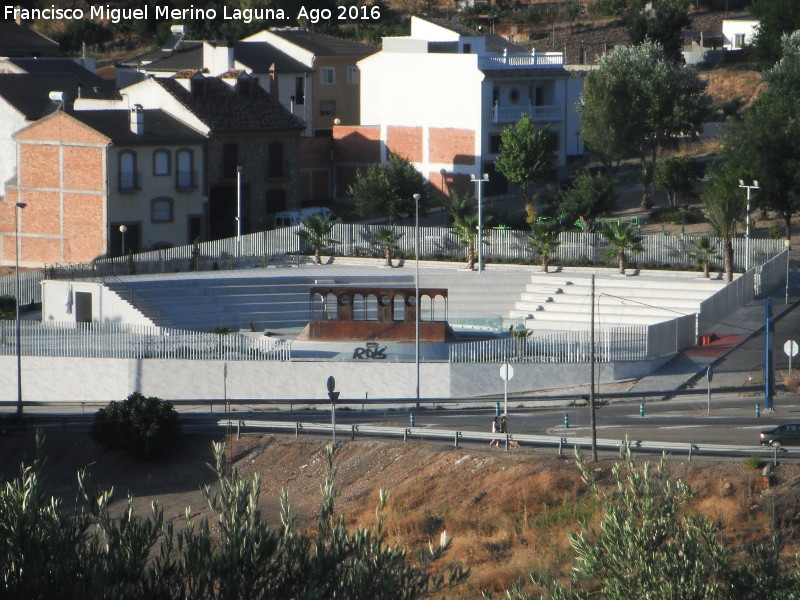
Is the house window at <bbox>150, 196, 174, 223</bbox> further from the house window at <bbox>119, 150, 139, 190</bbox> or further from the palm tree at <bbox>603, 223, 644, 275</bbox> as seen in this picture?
the palm tree at <bbox>603, 223, 644, 275</bbox>

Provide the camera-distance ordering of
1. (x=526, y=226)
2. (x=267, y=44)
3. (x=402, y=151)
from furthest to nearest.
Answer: (x=267, y=44), (x=402, y=151), (x=526, y=226)

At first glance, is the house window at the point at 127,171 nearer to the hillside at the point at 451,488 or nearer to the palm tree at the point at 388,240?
the palm tree at the point at 388,240

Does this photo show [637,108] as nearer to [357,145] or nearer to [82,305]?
[357,145]

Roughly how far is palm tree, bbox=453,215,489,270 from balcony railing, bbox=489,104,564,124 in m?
13.1

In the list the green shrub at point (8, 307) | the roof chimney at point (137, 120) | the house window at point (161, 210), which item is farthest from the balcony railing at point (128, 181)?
the green shrub at point (8, 307)

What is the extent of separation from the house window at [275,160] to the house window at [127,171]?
24.8 ft

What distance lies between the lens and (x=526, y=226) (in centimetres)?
6006

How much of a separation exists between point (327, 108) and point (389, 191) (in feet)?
67.7

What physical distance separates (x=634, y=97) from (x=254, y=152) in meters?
18.5

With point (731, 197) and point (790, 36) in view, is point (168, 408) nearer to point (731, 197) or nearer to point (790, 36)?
point (731, 197)

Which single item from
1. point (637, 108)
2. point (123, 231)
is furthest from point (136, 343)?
point (637, 108)

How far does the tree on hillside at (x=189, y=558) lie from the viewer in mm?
15312

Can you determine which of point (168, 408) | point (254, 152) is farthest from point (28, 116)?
point (168, 408)

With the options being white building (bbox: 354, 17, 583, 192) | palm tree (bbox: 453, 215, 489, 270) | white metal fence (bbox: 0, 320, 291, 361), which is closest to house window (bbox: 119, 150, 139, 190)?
white metal fence (bbox: 0, 320, 291, 361)
